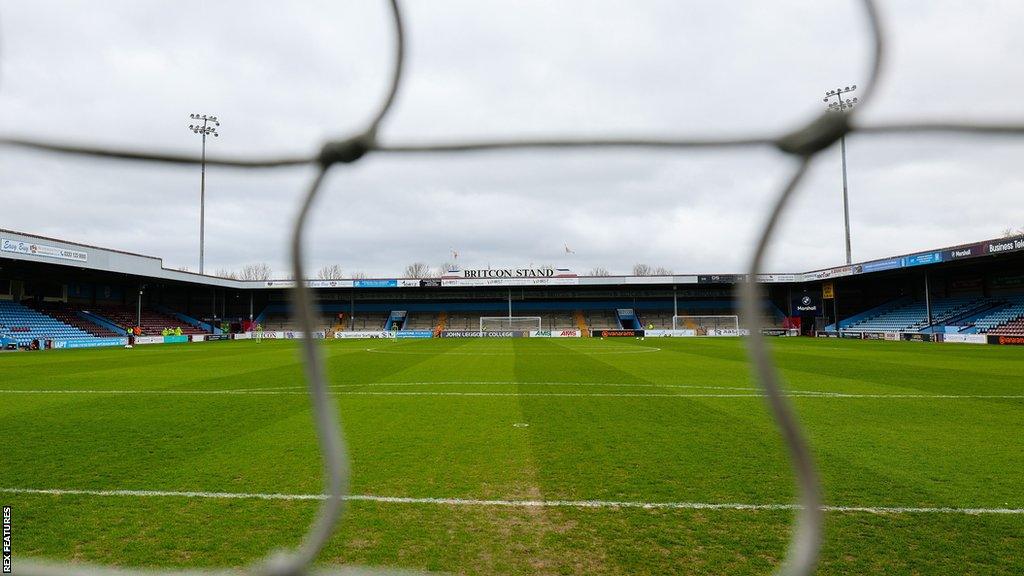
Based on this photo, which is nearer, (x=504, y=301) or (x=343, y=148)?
(x=343, y=148)

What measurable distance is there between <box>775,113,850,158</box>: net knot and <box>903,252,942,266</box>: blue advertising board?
33.7 metres

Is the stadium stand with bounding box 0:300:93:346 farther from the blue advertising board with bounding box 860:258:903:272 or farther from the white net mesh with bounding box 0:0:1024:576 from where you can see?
the blue advertising board with bounding box 860:258:903:272

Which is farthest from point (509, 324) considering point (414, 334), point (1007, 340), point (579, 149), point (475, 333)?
point (579, 149)

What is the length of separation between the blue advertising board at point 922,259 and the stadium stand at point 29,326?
44523 millimetres

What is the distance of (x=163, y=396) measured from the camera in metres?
9.22

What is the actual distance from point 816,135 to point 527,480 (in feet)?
12.7

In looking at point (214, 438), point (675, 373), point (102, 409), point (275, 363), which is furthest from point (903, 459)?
Result: point (275, 363)

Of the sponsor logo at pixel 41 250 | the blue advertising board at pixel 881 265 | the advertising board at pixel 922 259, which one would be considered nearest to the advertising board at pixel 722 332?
the blue advertising board at pixel 881 265

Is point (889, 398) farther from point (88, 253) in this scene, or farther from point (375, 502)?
point (88, 253)

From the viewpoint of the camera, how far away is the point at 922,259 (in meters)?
28.5

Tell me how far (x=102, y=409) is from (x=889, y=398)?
12.0 m

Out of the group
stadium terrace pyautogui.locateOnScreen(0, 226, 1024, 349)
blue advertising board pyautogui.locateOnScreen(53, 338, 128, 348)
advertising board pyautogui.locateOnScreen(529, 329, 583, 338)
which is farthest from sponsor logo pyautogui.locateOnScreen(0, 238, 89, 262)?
advertising board pyautogui.locateOnScreen(529, 329, 583, 338)
